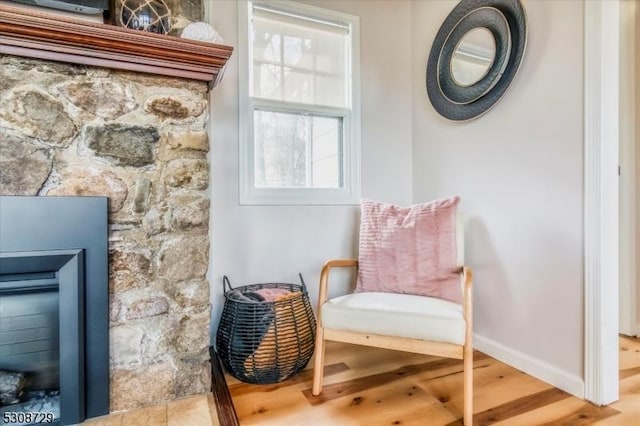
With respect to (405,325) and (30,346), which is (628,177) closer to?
(405,325)

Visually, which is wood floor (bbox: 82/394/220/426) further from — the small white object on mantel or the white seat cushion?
the small white object on mantel

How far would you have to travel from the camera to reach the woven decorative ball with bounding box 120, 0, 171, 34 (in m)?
1.46

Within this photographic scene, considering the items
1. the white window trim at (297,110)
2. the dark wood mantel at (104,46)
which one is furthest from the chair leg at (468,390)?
the dark wood mantel at (104,46)

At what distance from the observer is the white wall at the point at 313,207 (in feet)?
6.67

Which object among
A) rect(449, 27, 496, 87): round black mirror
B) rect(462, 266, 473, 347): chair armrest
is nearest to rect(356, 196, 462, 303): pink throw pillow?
rect(462, 266, 473, 347): chair armrest

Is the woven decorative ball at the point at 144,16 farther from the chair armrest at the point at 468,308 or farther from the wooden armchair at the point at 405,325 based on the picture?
the chair armrest at the point at 468,308

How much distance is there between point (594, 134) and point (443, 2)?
135 centimetres

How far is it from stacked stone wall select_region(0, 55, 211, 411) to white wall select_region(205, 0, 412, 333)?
0.49 m

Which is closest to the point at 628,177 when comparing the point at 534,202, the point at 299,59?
the point at 534,202

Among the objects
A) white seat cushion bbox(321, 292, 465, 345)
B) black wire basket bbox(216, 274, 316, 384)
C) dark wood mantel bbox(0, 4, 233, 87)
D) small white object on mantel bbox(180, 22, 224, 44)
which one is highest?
small white object on mantel bbox(180, 22, 224, 44)

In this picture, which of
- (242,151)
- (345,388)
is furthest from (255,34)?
(345,388)

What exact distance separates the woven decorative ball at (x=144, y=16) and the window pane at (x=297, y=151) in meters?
0.74

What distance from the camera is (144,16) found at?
147 centimetres

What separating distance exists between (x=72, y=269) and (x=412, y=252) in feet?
4.97
